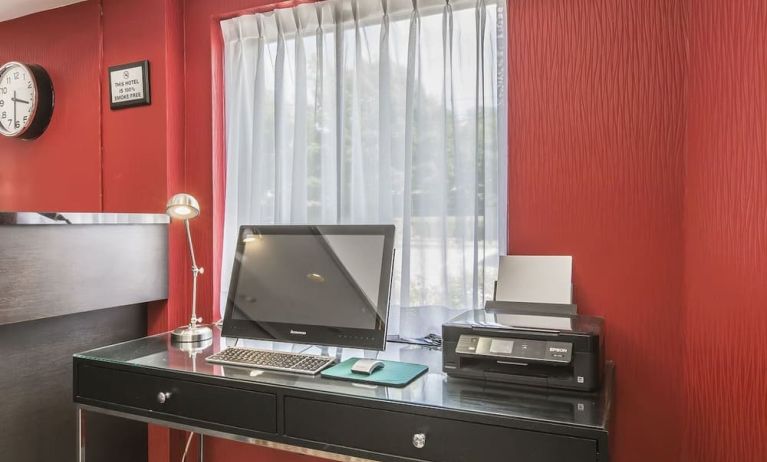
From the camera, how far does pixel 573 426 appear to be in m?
1.16

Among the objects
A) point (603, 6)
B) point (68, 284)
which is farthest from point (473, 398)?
point (68, 284)

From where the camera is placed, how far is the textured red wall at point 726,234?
115 centimetres

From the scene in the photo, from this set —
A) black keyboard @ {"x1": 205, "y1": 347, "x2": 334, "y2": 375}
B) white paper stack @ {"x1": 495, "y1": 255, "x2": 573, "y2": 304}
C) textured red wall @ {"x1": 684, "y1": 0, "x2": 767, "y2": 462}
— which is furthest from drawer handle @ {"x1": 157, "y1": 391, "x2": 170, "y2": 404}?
textured red wall @ {"x1": 684, "y1": 0, "x2": 767, "y2": 462}

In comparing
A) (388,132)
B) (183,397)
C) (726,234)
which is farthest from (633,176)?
(183,397)

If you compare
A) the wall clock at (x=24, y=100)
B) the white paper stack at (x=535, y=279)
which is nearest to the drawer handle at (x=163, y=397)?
the white paper stack at (x=535, y=279)

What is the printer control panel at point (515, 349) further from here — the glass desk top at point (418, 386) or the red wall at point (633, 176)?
the red wall at point (633, 176)

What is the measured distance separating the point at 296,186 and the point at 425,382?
1.08m

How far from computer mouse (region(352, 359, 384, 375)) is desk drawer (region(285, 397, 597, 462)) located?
0.15m

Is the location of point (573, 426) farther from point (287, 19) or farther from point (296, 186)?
point (287, 19)

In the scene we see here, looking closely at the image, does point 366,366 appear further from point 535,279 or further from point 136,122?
point 136,122

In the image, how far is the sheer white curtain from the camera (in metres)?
1.92

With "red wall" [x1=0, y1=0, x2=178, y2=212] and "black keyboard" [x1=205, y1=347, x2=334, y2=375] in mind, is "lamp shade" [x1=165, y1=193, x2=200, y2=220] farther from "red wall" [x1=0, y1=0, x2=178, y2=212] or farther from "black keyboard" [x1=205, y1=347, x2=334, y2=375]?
"black keyboard" [x1=205, y1=347, x2=334, y2=375]

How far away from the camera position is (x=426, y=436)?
1.31 meters

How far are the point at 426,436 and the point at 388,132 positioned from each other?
3.93 ft
